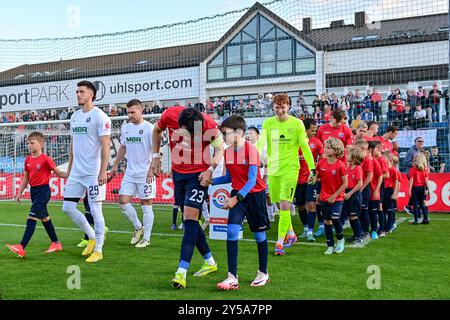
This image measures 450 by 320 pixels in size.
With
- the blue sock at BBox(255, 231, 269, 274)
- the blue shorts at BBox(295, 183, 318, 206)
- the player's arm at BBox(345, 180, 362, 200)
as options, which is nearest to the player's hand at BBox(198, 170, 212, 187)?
the blue sock at BBox(255, 231, 269, 274)

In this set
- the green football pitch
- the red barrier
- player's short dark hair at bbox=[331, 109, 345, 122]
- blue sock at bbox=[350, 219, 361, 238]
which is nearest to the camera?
the green football pitch

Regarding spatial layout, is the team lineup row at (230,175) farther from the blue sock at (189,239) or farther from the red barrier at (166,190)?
the red barrier at (166,190)

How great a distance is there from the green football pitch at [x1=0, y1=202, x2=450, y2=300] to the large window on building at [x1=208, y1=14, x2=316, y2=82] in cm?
2709

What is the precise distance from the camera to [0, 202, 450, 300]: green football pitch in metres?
5.05

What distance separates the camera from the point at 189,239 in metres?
5.46

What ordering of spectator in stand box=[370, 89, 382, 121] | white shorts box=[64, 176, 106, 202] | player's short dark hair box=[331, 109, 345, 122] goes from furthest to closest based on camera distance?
spectator in stand box=[370, 89, 382, 121]
player's short dark hair box=[331, 109, 345, 122]
white shorts box=[64, 176, 106, 202]

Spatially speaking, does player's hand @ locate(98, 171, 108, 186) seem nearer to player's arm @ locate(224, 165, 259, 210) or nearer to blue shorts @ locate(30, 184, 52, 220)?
blue shorts @ locate(30, 184, 52, 220)

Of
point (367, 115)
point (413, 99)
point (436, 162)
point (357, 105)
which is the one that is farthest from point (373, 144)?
point (357, 105)

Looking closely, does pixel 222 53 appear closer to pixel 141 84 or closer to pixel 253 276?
pixel 141 84

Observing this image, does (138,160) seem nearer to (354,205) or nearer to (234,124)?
(234,124)

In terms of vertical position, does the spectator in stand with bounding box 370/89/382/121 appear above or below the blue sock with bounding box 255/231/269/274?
above

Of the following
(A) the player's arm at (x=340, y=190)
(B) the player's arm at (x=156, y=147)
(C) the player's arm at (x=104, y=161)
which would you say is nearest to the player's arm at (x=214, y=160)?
(B) the player's arm at (x=156, y=147)

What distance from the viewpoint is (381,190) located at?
945 centimetres
